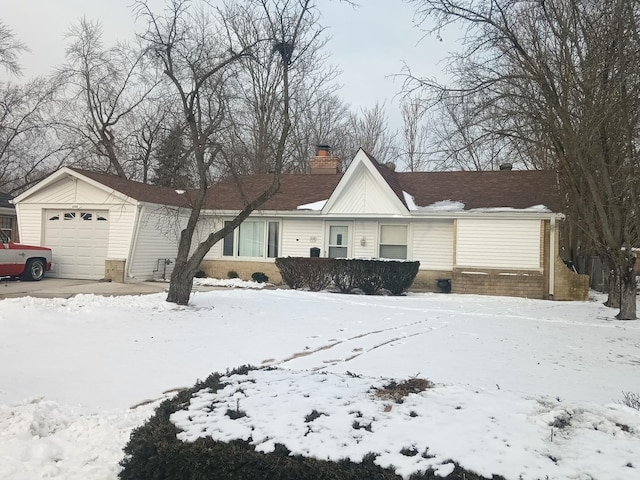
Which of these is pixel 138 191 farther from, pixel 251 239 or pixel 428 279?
pixel 428 279

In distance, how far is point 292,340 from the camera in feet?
31.2

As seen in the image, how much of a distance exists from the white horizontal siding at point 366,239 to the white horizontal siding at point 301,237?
1356 mm

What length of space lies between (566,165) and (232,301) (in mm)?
10063

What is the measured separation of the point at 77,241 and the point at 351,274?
10270mm

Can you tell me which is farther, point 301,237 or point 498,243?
point 301,237

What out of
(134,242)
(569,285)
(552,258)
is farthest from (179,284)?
(569,285)

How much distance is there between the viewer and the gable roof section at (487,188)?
64.6 feet

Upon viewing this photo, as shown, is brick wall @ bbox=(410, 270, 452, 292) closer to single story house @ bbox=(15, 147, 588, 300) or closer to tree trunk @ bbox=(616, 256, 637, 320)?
single story house @ bbox=(15, 147, 588, 300)

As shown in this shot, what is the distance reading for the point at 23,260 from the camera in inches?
715

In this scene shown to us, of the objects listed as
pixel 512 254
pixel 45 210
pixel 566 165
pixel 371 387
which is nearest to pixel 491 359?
pixel 371 387

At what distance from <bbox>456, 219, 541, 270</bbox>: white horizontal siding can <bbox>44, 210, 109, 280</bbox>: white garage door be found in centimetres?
1279

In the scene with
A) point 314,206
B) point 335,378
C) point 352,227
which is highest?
point 314,206

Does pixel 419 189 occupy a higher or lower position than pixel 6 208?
higher

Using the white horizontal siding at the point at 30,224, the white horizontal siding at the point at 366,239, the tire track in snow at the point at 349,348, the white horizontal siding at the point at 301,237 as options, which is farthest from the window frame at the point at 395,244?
the white horizontal siding at the point at 30,224
